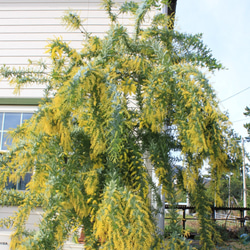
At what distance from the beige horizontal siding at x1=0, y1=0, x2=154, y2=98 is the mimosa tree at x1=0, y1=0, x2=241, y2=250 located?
247 cm

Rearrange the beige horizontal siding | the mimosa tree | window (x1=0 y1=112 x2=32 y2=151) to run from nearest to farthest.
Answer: the mimosa tree, window (x1=0 y1=112 x2=32 y2=151), the beige horizontal siding

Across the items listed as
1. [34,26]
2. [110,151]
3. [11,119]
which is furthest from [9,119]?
[110,151]

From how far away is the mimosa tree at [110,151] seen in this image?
142 cm

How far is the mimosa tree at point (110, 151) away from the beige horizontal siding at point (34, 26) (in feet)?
8.11

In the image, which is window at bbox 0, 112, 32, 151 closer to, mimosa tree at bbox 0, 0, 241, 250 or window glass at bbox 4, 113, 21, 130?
window glass at bbox 4, 113, 21, 130

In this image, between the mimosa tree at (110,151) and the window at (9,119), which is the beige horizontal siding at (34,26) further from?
the mimosa tree at (110,151)

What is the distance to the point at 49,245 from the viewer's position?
1535mm

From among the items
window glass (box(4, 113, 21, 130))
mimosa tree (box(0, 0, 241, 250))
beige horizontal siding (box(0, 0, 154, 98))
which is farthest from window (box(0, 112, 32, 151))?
mimosa tree (box(0, 0, 241, 250))

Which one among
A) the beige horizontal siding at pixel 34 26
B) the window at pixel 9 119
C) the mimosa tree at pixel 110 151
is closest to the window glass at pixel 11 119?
the window at pixel 9 119

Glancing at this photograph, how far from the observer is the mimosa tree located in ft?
4.67

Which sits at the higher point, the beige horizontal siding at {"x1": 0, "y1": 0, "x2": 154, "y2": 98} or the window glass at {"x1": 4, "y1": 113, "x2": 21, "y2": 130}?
the beige horizontal siding at {"x1": 0, "y1": 0, "x2": 154, "y2": 98}

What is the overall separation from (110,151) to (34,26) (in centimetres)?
377

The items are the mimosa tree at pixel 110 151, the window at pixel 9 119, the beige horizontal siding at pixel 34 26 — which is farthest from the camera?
the beige horizontal siding at pixel 34 26

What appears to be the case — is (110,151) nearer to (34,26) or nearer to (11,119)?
(11,119)
